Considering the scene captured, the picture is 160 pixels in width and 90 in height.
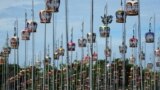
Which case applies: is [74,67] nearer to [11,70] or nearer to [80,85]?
[80,85]

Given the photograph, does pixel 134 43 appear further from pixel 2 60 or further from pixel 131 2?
pixel 2 60

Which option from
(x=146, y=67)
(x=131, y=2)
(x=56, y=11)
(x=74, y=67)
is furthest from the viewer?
(x=74, y=67)

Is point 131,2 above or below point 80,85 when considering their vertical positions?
above

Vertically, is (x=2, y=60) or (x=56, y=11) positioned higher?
(x=56, y=11)

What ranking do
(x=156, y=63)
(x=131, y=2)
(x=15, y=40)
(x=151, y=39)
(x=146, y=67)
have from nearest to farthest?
(x=131, y=2) → (x=151, y=39) → (x=15, y=40) → (x=156, y=63) → (x=146, y=67)

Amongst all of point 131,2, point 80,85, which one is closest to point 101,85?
point 80,85

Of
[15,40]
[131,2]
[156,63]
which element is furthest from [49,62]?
[131,2]

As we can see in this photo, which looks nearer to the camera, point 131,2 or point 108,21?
point 131,2

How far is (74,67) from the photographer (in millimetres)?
63562

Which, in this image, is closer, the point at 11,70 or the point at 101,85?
the point at 101,85

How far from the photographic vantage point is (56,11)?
101ft

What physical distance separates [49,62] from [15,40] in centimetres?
574

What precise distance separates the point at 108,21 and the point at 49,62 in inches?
779

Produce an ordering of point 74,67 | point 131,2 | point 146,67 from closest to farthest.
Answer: point 131,2 → point 146,67 → point 74,67
